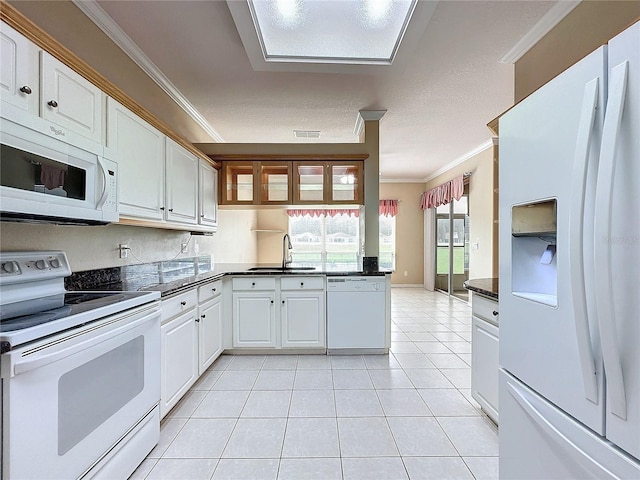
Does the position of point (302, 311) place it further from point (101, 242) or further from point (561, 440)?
point (561, 440)

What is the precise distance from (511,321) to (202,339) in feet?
7.25

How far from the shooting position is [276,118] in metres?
3.71

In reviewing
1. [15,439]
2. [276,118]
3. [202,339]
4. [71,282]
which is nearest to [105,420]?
[15,439]

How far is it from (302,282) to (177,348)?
4.31 feet

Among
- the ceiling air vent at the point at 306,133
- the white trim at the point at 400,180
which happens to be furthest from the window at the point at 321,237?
the ceiling air vent at the point at 306,133

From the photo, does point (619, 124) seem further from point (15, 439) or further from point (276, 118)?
point (276, 118)

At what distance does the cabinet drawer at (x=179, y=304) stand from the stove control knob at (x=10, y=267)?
0.71 metres

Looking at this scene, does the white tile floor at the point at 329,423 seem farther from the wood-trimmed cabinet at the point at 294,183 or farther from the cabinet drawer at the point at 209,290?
the wood-trimmed cabinet at the point at 294,183

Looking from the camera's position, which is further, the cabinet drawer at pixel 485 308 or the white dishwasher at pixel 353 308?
the white dishwasher at pixel 353 308

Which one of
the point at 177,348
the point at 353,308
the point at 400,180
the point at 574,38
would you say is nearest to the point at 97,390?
the point at 177,348

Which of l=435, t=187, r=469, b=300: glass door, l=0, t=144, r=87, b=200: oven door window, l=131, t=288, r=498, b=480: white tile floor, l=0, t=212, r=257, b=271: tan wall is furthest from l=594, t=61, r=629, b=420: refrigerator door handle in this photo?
l=435, t=187, r=469, b=300: glass door

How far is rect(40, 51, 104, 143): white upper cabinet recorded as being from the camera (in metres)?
1.31

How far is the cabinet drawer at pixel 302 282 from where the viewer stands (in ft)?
10.0

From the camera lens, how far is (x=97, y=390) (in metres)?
1.27
